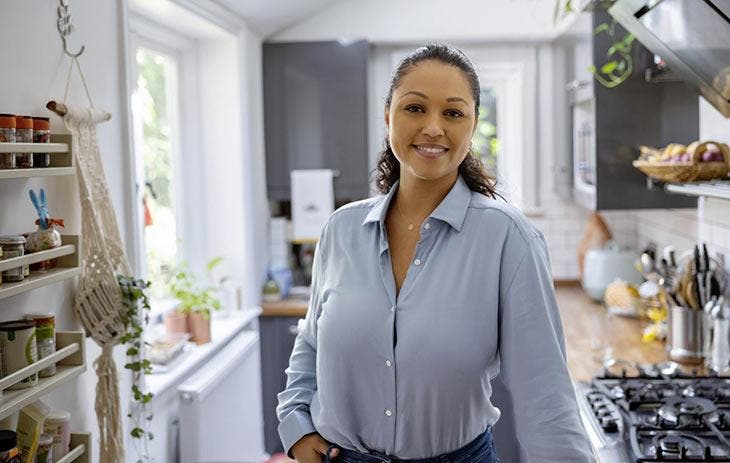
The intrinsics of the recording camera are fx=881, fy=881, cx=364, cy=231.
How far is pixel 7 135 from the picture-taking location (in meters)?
1.67

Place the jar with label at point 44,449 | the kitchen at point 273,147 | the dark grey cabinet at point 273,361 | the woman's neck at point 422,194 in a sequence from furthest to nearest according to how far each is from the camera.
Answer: the dark grey cabinet at point 273,361 < the kitchen at point 273,147 < the jar with label at point 44,449 < the woman's neck at point 422,194

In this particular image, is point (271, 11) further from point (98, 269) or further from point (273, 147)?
point (98, 269)

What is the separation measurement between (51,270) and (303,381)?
0.60 m

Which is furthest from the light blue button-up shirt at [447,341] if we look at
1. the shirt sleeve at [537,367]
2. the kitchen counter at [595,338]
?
the kitchen counter at [595,338]

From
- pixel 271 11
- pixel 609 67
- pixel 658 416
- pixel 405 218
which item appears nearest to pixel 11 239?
pixel 405 218

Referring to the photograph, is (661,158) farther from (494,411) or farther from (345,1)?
(345,1)

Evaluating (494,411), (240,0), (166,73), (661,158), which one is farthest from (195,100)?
(494,411)

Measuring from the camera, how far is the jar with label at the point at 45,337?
1805 mm

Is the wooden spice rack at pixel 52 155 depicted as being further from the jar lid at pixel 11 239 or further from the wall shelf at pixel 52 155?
the jar lid at pixel 11 239

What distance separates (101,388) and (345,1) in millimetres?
2678

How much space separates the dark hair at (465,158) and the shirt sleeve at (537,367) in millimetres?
213

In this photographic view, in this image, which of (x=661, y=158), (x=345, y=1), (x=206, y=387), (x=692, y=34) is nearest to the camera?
(x=692, y=34)

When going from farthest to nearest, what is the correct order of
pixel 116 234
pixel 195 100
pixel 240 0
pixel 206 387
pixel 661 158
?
pixel 195 100 < pixel 240 0 < pixel 206 387 < pixel 661 158 < pixel 116 234

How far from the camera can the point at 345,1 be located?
4297mm
